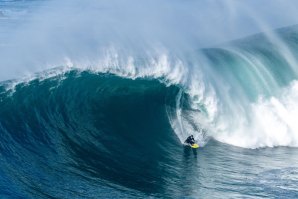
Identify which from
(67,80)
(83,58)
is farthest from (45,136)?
(83,58)

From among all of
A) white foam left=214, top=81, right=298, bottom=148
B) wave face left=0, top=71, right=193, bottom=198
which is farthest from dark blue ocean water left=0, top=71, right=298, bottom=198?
white foam left=214, top=81, right=298, bottom=148

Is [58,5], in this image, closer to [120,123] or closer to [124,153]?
[120,123]

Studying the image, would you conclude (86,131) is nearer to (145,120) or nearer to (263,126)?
(145,120)

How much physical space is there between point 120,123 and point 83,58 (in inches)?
163

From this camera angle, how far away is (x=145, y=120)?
1858 centimetres

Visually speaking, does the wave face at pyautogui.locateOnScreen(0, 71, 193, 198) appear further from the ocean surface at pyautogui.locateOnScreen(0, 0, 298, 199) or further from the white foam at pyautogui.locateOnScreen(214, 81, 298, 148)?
the white foam at pyautogui.locateOnScreen(214, 81, 298, 148)

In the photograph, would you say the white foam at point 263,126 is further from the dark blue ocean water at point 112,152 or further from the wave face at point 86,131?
the wave face at point 86,131

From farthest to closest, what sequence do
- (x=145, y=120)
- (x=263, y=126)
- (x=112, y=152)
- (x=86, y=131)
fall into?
(x=263, y=126) < (x=145, y=120) < (x=86, y=131) < (x=112, y=152)

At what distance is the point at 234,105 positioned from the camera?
1938 centimetres

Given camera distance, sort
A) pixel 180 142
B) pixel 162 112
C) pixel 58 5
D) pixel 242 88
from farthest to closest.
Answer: pixel 58 5 → pixel 242 88 → pixel 162 112 → pixel 180 142

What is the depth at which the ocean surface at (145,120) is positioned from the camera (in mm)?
13359

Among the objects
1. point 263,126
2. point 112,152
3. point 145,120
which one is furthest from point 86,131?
point 263,126

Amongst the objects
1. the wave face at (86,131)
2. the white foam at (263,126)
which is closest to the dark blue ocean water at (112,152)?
the wave face at (86,131)

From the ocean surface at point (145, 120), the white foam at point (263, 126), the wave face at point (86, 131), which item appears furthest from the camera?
the white foam at point (263, 126)
